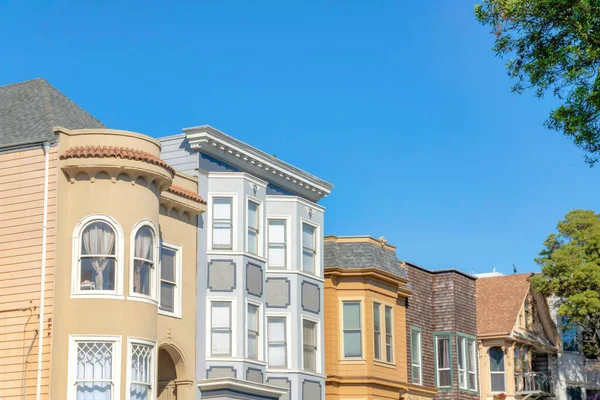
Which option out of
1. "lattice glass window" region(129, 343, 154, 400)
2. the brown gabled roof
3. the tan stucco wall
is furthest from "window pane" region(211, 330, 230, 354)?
the brown gabled roof

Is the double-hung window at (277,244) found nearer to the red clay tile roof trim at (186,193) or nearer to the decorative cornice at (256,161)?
the decorative cornice at (256,161)

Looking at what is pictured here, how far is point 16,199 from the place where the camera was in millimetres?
29453

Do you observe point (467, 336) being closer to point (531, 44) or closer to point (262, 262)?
point (262, 262)

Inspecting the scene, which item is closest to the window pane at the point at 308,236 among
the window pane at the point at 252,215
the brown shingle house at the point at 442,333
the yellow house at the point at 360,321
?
the yellow house at the point at 360,321

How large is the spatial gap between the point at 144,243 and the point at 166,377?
5.46 metres

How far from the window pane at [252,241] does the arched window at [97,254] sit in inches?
309

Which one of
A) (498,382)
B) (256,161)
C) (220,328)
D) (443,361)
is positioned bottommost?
(498,382)

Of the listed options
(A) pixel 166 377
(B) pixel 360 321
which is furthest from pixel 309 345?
(A) pixel 166 377

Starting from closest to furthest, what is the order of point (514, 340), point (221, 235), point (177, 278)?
point (177, 278)
point (221, 235)
point (514, 340)

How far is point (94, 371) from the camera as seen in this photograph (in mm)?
27969

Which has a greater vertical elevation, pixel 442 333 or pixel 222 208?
pixel 222 208

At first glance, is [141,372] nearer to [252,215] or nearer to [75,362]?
[75,362]

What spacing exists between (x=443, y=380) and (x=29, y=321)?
78.5ft

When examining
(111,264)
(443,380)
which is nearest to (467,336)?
(443,380)
